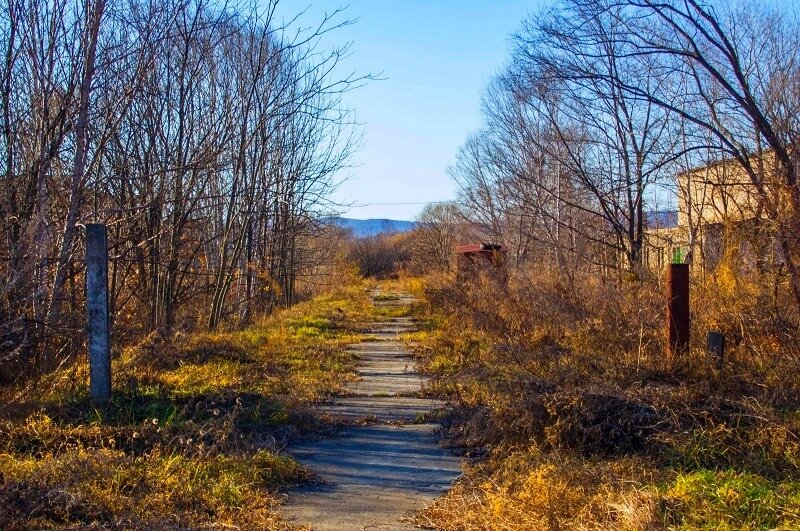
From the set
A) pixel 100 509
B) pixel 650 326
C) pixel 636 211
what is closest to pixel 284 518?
pixel 100 509

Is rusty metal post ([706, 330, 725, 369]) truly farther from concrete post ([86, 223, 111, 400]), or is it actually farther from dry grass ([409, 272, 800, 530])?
concrete post ([86, 223, 111, 400])

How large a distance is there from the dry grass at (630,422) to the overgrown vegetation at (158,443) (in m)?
1.40

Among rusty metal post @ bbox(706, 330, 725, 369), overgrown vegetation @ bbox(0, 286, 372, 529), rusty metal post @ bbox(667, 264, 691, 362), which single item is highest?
rusty metal post @ bbox(667, 264, 691, 362)

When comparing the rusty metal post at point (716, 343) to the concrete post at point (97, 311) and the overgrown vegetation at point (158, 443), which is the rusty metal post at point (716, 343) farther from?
the concrete post at point (97, 311)

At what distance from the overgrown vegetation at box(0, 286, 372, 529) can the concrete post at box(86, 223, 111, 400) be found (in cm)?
27

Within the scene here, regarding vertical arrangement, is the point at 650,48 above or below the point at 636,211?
above

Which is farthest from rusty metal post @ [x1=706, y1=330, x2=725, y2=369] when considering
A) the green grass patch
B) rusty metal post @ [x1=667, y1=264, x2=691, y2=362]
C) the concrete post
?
the concrete post

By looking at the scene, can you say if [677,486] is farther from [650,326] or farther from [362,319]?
[362,319]

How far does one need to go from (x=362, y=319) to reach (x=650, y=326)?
1466cm

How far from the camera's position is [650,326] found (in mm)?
9844

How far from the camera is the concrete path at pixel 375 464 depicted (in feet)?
17.4

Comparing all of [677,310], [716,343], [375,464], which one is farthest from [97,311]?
[716,343]

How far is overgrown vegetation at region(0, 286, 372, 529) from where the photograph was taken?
4.84 metres

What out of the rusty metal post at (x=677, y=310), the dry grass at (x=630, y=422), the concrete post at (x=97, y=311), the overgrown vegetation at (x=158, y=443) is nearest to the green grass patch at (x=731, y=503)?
the dry grass at (x=630, y=422)
